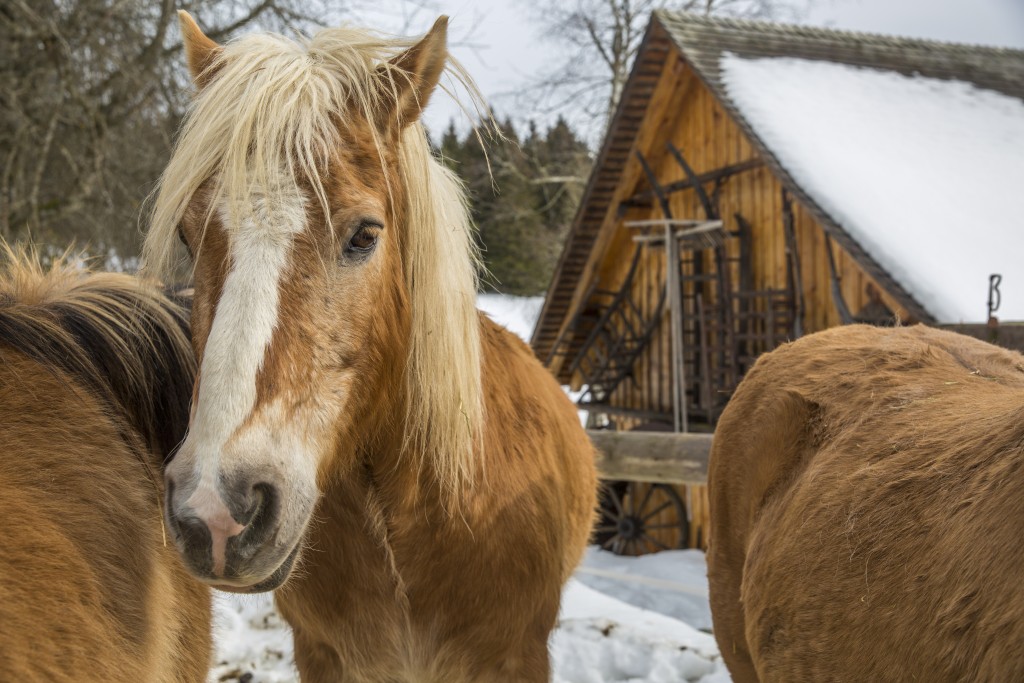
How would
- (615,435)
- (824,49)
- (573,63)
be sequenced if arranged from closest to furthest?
1. (615,435)
2. (824,49)
3. (573,63)

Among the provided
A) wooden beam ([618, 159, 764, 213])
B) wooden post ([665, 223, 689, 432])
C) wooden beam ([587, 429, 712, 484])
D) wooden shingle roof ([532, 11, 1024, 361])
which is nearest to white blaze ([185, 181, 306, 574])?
wooden beam ([587, 429, 712, 484])

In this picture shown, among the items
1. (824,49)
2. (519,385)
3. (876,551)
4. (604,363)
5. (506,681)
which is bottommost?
(604,363)

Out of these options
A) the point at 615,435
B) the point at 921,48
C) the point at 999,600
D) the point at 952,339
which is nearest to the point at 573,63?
the point at 921,48

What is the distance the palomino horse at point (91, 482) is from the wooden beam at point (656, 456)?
389 centimetres

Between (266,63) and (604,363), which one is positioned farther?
(604,363)

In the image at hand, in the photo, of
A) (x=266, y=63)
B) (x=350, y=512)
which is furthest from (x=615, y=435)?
(x=266, y=63)

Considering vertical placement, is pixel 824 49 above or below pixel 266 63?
above

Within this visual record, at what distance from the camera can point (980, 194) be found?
8.55m

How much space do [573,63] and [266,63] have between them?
18259 mm

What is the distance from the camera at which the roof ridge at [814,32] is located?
11.0m

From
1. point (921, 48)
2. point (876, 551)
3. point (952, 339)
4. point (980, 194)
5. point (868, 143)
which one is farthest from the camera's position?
point (921, 48)

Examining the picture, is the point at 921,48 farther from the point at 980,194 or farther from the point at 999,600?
the point at 999,600

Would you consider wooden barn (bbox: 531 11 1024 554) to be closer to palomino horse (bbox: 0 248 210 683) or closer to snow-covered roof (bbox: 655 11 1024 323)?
Result: snow-covered roof (bbox: 655 11 1024 323)

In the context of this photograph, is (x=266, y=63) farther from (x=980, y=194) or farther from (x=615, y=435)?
(x=980, y=194)
